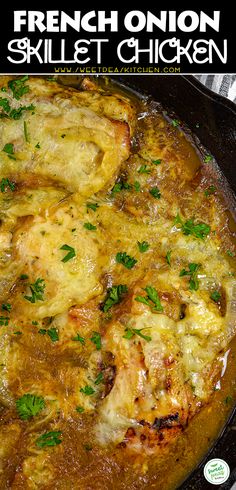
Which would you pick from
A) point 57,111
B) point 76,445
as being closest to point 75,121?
point 57,111

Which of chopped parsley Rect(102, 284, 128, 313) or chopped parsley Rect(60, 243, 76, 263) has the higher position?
chopped parsley Rect(60, 243, 76, 263)

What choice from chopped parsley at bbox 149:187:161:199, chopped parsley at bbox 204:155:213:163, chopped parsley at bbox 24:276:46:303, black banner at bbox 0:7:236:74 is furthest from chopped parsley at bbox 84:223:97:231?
black banner at bbox 0:7:236:74

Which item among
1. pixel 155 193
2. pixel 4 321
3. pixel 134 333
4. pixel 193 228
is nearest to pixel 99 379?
pixel 134 333

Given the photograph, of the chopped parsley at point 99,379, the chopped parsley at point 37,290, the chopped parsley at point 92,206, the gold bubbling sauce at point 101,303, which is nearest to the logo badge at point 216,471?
the gold bubbling sauce at point 101,303

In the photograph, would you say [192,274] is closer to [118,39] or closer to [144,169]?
[144,169]

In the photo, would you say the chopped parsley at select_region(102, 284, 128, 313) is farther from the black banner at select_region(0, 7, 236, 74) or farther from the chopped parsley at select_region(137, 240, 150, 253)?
the black banner at select_region(0, 7, 236, 74)

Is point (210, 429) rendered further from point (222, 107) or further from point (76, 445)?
point (222, 107)
